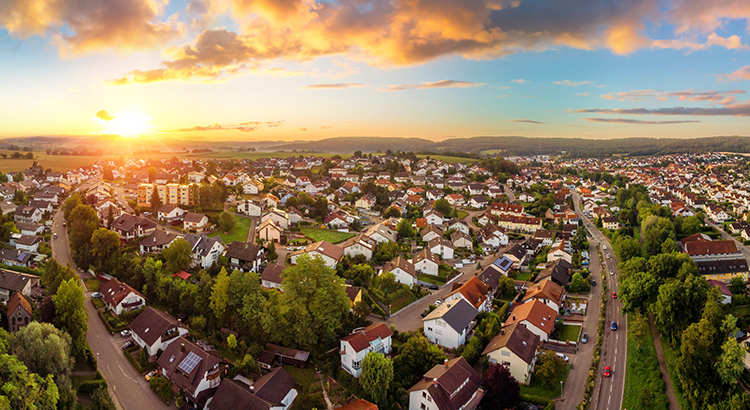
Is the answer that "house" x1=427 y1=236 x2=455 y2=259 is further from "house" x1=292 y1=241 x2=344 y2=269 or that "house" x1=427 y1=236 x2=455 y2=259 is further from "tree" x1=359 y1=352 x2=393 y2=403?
"tree" x1=359 y1=352 x2=393 y2=403

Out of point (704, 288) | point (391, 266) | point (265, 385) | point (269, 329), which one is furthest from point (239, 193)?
point (704, 288)

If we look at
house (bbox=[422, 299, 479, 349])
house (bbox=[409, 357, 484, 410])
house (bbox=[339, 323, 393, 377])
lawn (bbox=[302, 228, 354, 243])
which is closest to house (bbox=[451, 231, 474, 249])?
lawn (bbox=[302, 228, 354, 243])

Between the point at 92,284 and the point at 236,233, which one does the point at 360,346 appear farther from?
the point at 236,233

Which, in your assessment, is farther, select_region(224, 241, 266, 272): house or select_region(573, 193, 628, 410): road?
select_region(224, 241, 266, 272): house

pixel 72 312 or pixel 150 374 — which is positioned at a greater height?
pixel 72 312

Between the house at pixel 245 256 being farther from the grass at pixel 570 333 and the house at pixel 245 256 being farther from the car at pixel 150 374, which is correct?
the grass at pixel 570 333

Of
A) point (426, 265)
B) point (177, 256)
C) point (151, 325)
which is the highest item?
point (177, 256)

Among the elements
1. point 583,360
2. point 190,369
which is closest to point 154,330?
point 190,369
